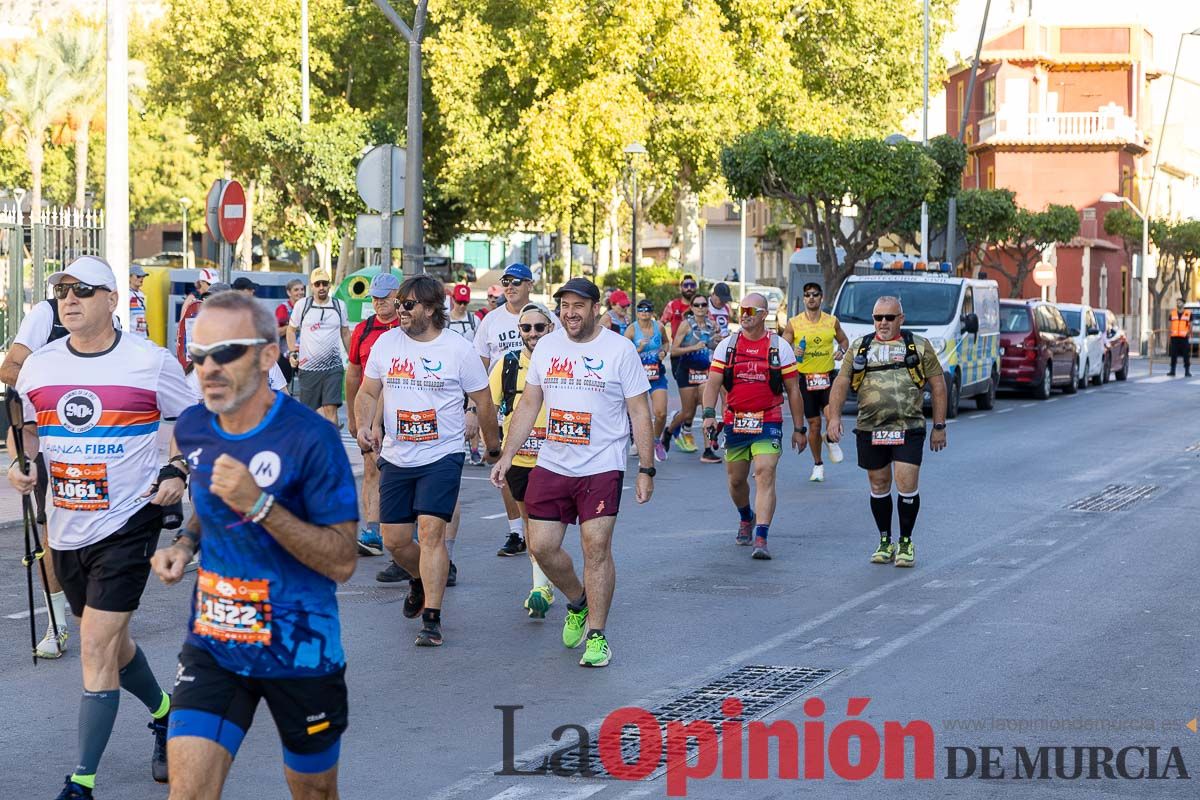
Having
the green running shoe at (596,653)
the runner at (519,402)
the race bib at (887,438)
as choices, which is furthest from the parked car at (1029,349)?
the green running shoe at (596,653)

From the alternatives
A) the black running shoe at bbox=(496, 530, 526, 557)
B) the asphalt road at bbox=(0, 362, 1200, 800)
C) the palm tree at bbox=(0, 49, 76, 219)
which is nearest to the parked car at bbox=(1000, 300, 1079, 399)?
the asphalt road at bbox=(0, 362, 1200, 800)

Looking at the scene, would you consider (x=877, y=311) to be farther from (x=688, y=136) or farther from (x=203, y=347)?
(x=688, y=136)

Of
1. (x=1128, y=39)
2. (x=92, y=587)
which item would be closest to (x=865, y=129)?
(x=1128, y=39)

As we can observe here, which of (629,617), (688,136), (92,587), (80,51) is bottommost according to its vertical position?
(629,617)

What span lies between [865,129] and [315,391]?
3498cm

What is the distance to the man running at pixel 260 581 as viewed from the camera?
418 cm

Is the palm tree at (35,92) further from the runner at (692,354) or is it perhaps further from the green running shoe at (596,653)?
the green running shoe at (596,653)

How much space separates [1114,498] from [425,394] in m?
8.68

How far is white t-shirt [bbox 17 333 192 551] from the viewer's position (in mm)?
6094

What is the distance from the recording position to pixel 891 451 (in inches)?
439

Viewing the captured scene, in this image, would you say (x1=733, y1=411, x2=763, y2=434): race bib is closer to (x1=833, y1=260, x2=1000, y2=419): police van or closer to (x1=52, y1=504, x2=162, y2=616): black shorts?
(x1=52, y1=504, x2=162, y2=616): black shorts

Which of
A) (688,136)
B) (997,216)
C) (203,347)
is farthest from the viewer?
(997,216)

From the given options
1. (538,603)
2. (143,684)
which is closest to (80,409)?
(143,684)

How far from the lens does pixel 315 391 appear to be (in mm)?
13867
